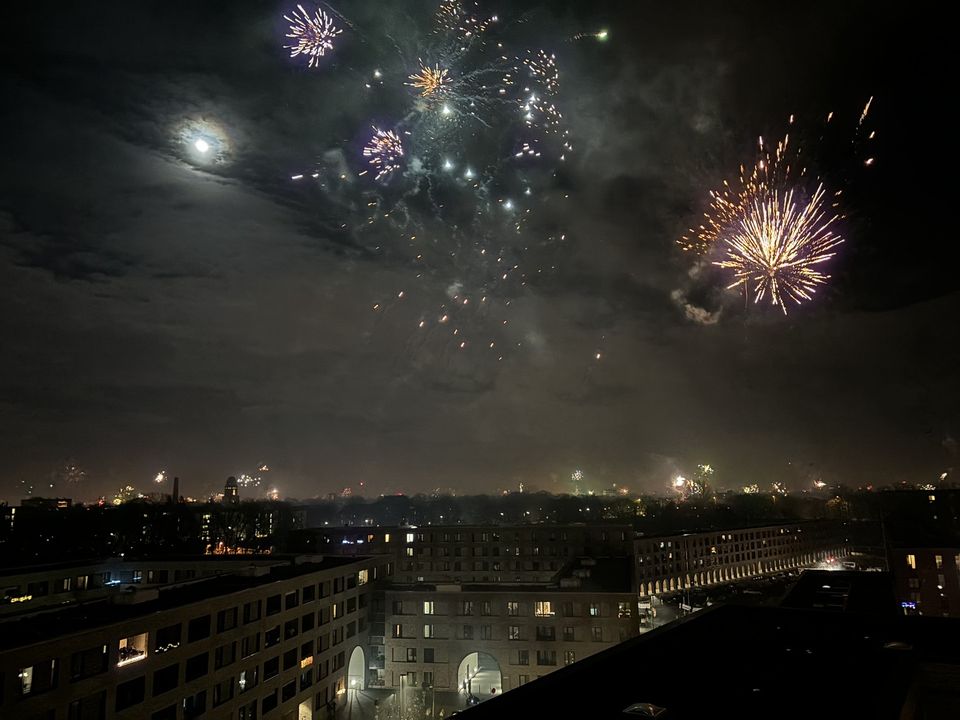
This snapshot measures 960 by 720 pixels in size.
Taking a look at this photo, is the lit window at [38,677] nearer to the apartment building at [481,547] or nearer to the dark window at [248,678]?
the dark window at [248,678]

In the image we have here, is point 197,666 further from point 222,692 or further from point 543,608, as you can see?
point 543,608

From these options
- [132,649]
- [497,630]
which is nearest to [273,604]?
[132,649]

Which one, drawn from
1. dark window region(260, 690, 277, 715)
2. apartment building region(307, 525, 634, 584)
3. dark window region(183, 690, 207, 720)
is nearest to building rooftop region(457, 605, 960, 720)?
dark window region(183, 690, 207, 720)

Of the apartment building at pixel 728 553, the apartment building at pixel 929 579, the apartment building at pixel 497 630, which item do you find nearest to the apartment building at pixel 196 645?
the apartment building at pixel 497 630

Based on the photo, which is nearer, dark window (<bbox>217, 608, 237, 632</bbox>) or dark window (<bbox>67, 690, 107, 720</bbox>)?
dark window (<bbox>67, 690, 107, 720</bbox>)

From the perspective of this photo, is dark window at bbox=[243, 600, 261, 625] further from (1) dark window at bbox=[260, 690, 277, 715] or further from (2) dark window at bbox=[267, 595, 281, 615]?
(1) dark window at bbox=[260, 690, 277, 715]
